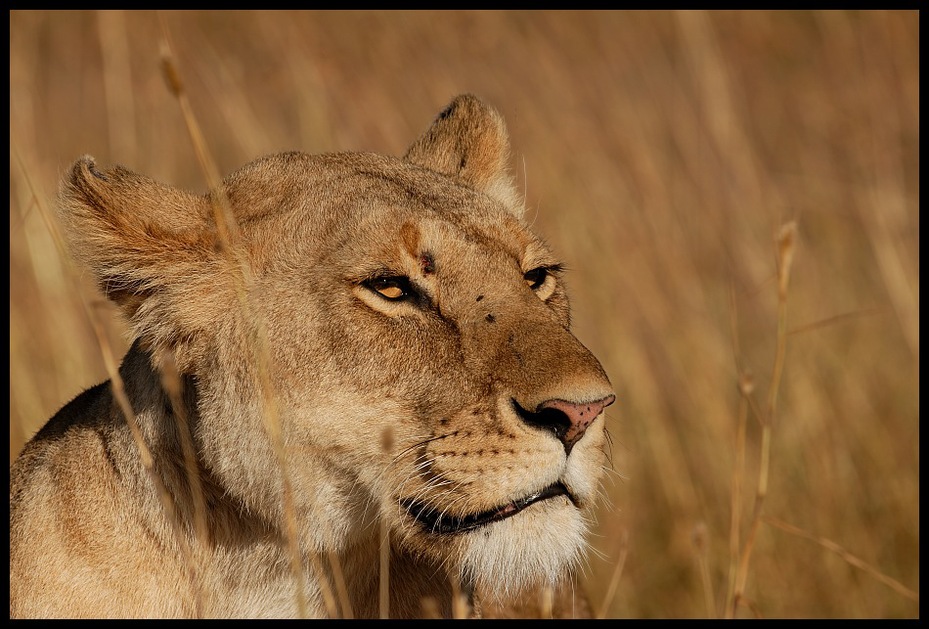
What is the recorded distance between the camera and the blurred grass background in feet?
18.7

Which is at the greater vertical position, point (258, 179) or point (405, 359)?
point (258, 179)

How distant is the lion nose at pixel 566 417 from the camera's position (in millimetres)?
2672

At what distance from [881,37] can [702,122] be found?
144 centimetres

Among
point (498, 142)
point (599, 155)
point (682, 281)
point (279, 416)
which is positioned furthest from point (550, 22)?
point (279, 416)

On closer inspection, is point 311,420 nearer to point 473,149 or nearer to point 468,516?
point 468,516

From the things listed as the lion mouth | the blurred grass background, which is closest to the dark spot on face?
the lion mouth

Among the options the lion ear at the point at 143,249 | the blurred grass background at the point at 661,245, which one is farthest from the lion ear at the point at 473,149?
the lion ear at the point at 143,249

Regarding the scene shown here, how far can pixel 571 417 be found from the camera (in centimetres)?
268

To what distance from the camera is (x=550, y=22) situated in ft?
26.5

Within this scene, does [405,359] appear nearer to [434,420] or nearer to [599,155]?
[434,420]

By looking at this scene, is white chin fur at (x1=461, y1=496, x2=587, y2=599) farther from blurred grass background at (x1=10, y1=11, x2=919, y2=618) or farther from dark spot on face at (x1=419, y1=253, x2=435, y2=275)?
blurred grass background at (x1=10, y1=11, x2=919, y2=618)

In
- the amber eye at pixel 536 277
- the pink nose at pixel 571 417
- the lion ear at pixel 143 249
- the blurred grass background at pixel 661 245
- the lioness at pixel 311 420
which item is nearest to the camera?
the pink nose at pixel 571 417

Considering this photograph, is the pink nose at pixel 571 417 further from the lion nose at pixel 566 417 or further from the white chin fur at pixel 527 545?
the white chin fur at pixel 527 545

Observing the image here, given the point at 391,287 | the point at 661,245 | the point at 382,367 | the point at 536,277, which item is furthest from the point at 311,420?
the point at 661,245
